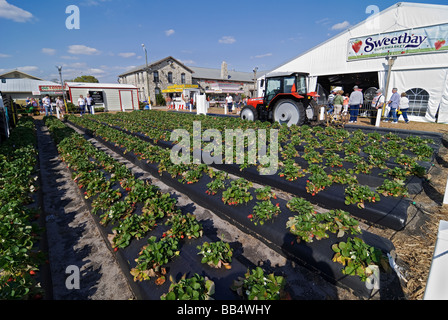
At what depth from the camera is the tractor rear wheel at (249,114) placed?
1309cm

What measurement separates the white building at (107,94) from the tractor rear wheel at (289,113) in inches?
1054

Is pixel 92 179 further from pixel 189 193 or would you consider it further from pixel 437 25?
pixel 437 25

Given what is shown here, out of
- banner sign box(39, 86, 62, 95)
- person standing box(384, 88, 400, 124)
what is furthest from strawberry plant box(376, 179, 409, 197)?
banner sign box(39, 86, 62, 95)

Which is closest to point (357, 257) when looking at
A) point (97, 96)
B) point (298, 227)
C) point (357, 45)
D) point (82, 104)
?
point (298, 227)

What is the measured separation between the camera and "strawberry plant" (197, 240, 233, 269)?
266 centimetres

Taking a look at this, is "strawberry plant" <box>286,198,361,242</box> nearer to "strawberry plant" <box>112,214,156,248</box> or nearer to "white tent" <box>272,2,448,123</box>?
"strawberry plant" <box>112,214,156,248</box>

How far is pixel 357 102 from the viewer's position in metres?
14.1

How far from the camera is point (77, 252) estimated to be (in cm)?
358

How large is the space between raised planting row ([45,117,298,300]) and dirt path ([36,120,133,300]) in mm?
273

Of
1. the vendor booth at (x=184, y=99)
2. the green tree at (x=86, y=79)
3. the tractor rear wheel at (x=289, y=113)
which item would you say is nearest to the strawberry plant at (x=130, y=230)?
the tractor rear wheel at (x=289, y=113)

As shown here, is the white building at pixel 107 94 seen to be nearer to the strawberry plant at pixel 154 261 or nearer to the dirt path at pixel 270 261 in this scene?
the dirt path at pixel 270 261

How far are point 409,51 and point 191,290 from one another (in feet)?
65.1

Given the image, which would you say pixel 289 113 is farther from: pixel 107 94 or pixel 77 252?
pixel 107 94

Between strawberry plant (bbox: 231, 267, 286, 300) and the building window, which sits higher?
the building window
